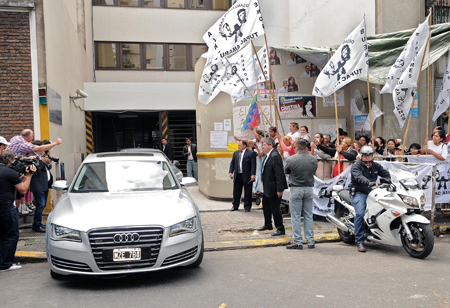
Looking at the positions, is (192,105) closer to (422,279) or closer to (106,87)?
(106,87)

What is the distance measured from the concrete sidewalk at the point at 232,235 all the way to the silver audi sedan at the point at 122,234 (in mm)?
1690

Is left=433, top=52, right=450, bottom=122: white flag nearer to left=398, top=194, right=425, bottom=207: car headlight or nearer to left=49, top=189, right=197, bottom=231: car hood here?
left=398, top=194, right=425, bottom=207: car headlight

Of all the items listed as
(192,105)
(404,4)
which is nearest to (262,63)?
(404,4)

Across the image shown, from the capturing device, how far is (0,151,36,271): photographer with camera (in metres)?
6.14

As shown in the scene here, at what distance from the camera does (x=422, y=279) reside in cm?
536

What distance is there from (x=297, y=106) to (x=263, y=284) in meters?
8.25

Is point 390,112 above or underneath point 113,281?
above

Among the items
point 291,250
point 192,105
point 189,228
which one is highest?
point 192,105

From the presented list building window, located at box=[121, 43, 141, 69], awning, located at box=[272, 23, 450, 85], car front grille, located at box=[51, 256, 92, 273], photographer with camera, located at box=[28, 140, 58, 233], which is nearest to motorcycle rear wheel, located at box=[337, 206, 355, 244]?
awning, located at box=[272, 23, 450, 85]

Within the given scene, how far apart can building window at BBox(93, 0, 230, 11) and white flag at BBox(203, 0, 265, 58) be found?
12.7m

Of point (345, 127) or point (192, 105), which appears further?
point (192, 105)

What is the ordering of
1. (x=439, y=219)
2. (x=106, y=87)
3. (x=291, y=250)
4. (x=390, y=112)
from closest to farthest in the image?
1. (x=291, y=250)
2. (x=439, y=219)
3. (x=390, y=112)
4. (x=106, y=87)

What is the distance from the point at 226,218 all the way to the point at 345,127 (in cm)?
529

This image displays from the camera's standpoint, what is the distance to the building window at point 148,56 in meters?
22.1
